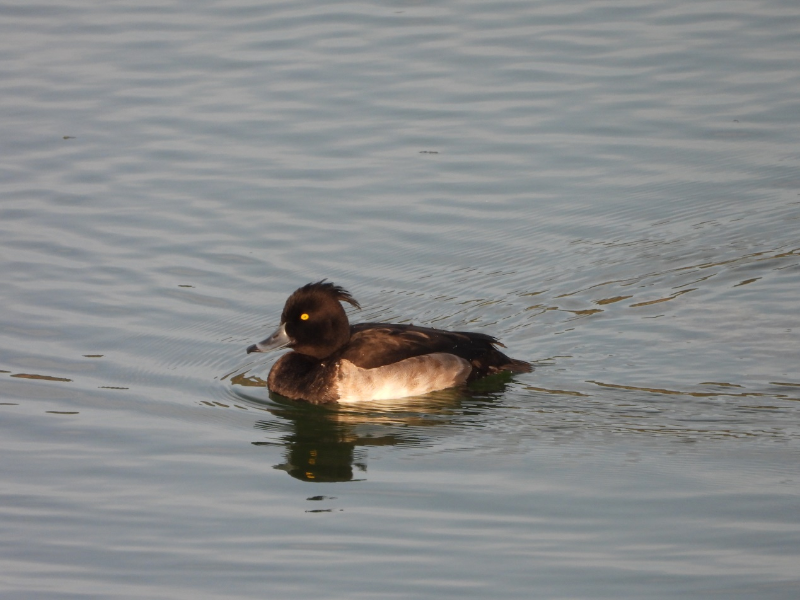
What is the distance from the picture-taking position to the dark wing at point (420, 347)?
1014 centimetres

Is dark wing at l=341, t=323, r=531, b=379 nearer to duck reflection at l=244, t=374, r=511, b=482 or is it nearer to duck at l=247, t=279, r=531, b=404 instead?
duck at l=247, t=279, r=531, b=404

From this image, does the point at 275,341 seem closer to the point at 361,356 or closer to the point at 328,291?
the point at 328,291

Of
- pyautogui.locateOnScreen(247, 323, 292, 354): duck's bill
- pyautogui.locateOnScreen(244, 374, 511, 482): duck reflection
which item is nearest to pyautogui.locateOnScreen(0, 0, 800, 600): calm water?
pyautogui.locateOnScreen(244, 374, 511, 482): duck reflection

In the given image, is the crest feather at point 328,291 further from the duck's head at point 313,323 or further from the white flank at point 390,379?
the white flank at point 390,379

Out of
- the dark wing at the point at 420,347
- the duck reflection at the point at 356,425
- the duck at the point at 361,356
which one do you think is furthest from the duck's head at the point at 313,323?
the duck reflection at the point at 356,425

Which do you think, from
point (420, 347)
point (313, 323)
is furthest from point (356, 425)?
point (313, 323)

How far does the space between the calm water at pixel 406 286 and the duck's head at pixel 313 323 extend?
0.49 metres

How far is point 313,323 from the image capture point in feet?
33.6

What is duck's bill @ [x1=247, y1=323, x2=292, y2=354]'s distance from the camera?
10.2m

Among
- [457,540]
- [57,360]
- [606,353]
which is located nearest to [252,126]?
[57,360]

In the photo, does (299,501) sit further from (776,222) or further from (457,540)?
(776,222)

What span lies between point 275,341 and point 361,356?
72cm

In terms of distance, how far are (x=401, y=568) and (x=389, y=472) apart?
1.55 m

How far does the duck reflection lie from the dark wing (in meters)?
0.14
